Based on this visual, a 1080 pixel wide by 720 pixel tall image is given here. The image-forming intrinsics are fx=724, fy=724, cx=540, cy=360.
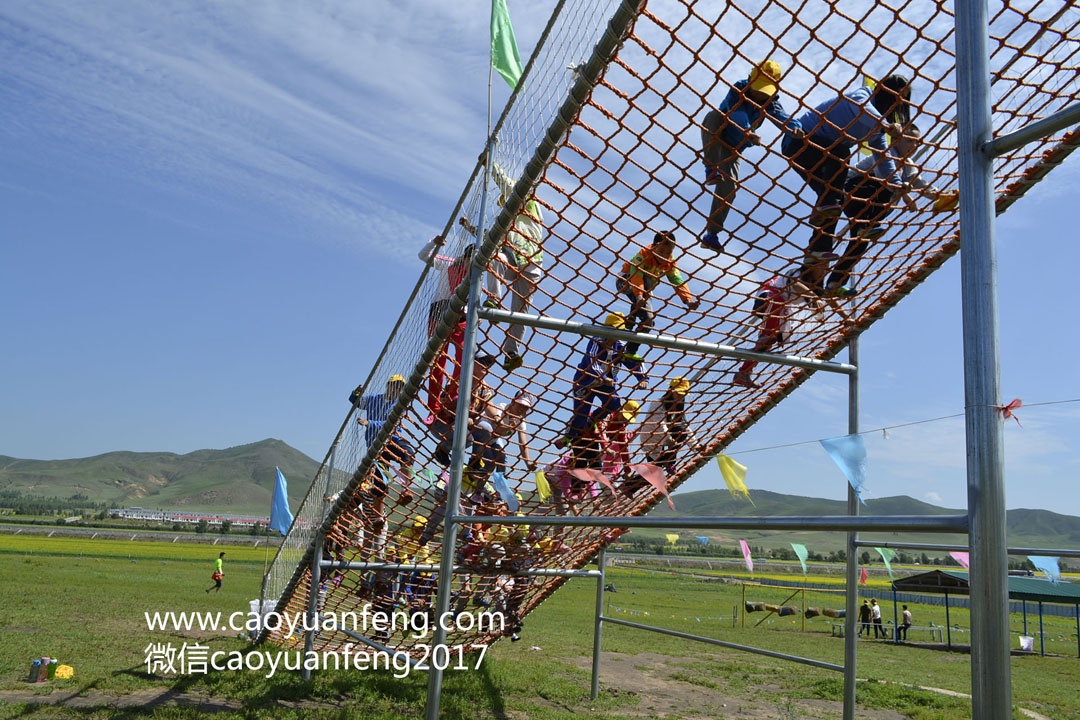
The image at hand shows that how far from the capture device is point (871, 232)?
332 centimetres

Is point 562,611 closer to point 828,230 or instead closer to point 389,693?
point 389,693

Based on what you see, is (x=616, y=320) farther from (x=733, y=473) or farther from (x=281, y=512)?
(x=281, y=512)

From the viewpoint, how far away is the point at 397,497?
5.21m

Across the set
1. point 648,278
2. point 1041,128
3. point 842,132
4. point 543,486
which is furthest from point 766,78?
point 543,486

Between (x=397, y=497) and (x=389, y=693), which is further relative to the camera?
(x=389, y=693)

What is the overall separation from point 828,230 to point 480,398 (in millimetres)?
2008

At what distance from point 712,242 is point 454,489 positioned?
1539 millimetres

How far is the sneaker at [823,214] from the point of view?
121 inches

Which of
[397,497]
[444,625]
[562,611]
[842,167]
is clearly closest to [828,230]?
Answer: [842,167]

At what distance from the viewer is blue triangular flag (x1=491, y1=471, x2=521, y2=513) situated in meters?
4.40

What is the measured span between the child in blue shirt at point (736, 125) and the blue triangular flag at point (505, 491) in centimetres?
225

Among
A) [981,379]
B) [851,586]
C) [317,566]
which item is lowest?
[317,566]

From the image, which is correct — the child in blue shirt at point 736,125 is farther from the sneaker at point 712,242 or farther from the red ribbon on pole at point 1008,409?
the red ribbon on pole at point 1008,409

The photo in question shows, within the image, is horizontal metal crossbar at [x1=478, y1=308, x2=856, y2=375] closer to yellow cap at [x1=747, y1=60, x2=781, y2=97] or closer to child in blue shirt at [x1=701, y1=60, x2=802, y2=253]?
child in blue shirt at [x1=701, y1=60, x2=802, y2=253]
